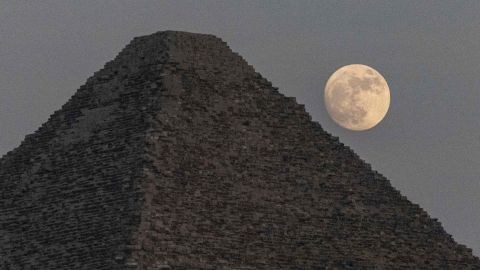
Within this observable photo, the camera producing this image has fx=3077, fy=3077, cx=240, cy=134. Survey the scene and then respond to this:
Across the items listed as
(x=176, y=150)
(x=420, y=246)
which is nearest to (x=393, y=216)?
(x=420, y=246)

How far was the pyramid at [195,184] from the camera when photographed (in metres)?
107

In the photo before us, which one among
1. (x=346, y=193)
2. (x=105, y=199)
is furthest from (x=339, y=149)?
(x=105, y=199)

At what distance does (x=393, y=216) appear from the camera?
114562mm

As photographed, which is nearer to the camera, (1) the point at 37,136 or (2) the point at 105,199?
(2) the point at 105,199

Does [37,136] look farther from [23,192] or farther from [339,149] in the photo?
[339,149]

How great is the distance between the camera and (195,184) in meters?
110

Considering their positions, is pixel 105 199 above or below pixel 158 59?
below

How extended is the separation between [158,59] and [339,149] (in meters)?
7.59

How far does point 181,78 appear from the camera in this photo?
114312mm

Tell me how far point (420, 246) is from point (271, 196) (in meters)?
6.28

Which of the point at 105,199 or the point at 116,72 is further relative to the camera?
the point at 116,72

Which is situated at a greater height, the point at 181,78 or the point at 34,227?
the point at 181,78

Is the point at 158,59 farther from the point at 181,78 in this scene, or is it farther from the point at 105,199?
the point at 105,199

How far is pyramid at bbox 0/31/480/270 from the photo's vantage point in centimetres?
10744
